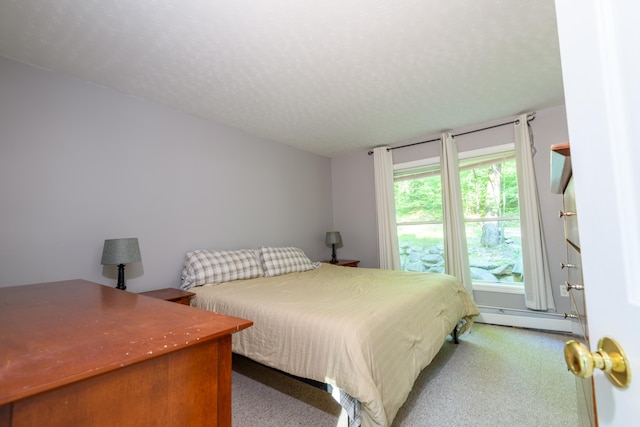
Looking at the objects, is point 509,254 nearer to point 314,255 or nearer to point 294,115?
point 314,255

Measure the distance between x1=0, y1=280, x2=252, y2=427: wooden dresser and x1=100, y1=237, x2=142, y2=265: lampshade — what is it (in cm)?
111

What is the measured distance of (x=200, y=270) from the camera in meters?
2.53

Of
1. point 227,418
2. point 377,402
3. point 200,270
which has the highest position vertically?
point 200,270

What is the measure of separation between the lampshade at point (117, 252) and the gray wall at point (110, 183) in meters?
0.28

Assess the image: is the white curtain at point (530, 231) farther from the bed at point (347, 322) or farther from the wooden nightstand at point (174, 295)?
the wooden nightstand at point (174, 295)

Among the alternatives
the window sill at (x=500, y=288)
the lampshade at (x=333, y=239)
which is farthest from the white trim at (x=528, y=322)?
the lampshade at (x=333, y=239)

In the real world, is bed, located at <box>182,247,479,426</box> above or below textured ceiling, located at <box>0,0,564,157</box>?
below

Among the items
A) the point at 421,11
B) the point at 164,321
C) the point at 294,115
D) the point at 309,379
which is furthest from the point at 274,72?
the point at 309,379

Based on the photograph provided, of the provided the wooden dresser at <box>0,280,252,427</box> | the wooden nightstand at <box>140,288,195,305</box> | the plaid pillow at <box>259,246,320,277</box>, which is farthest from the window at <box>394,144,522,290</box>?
the wooden dresser at <box>0,280,252,427</box>

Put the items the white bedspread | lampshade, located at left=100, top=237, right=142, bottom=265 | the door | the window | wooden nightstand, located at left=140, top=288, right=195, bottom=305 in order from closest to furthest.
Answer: the door, the white bedspread, lampshade, located at left=100, top=237, right=142, bottom=265, wooden nightstand, located at left=140, top=288, right=195, bottom=305, the window

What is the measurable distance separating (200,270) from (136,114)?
156cm

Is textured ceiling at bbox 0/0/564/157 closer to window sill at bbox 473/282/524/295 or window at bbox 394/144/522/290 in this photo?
window at bbox 394/144/522/290

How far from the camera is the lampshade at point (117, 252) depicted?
2008 mm

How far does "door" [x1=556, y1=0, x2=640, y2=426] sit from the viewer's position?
37 cm
